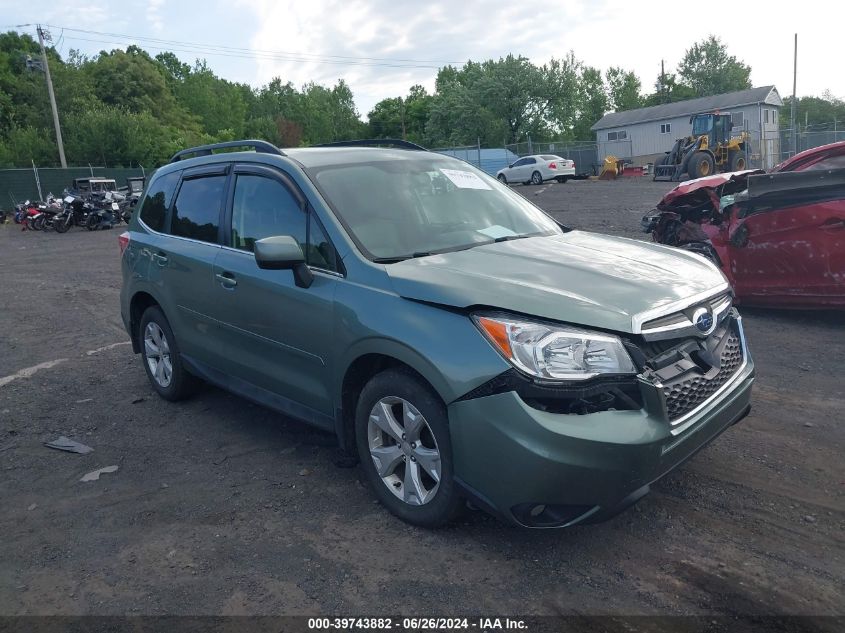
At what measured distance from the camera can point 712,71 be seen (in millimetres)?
82562

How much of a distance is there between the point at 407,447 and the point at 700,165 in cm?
2667

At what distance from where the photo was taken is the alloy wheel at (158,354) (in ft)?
18.3

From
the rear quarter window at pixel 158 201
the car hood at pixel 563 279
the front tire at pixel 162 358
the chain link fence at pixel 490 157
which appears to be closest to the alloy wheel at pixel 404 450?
the car hood at pixel 563 279

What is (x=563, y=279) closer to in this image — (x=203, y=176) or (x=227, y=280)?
(x=227, y=280)

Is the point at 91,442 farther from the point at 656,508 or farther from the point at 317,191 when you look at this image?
the point at 656,508

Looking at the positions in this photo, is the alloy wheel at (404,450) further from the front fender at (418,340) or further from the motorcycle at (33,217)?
the motorcycle at (33,217)

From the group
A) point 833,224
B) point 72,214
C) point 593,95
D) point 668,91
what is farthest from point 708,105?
point 833,224

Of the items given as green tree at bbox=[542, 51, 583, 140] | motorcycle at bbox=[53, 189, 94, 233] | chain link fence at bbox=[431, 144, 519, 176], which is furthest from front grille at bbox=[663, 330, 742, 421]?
green tree at bbox=[542, 51, 583, 140]

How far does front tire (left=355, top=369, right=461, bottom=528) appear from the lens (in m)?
3.25

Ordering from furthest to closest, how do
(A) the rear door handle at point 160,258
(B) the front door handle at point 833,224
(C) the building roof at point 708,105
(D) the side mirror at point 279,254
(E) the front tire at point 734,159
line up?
(C) the building roof at point 708,105 → (E) the front tire at point 734,159 → (B) the front door handle at point 833,224 → (A) the rear door handle at point 160,258 → (D) the side mirror at point 279,254

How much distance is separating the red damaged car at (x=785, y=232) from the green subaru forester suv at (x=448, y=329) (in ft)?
10.6

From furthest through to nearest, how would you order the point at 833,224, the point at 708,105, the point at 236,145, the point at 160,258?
the point at 708,105 < the point at 833,224 < the point at 160,258 < the point at 236,145

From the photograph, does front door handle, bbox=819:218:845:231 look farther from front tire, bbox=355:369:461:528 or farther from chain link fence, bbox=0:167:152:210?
chain link fence, bbox=0:167:152:210

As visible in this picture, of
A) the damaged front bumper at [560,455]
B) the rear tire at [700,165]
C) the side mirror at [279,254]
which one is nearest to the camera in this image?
the damaged front bumper at [560,455]
